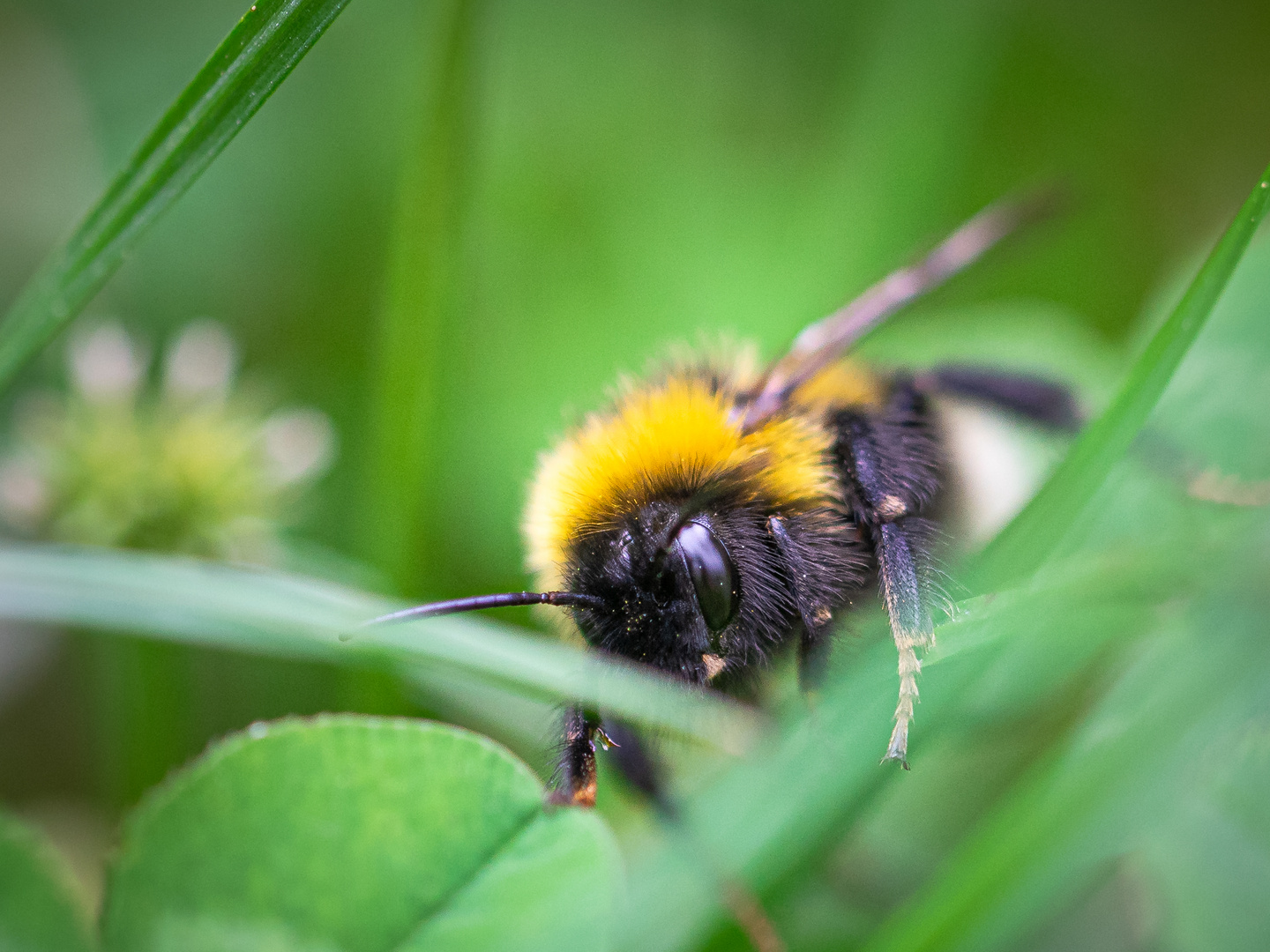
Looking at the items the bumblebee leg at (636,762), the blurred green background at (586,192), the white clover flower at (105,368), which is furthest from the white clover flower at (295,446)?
the bumblebee leg at (636,762)

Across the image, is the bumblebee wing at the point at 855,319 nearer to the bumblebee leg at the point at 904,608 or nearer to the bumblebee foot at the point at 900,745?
the bumblebee leg at the point at 904,608

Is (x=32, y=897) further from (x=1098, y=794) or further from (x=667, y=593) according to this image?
(x=1098, y=794)

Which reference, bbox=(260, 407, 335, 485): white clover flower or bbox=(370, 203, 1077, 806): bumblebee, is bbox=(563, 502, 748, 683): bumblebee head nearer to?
bbox=(370, 203, 1077, 806): bumblebee

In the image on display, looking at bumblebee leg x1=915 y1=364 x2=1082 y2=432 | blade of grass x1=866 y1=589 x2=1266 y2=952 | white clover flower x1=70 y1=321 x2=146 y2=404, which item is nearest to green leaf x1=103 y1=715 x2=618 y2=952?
blade of grass x1=866 y1=589 x2=1266 y2=952

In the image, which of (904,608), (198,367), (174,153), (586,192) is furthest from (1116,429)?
(586,192)

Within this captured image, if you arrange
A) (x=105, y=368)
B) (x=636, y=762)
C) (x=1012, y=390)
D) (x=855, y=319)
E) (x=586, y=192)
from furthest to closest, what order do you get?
(x=586, y=192), (x=105, y=368), (x=1012, y=390), (x=855, y=319), (x=636, y=762)

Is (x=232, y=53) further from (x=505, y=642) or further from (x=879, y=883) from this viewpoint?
(x=879, y=883)
